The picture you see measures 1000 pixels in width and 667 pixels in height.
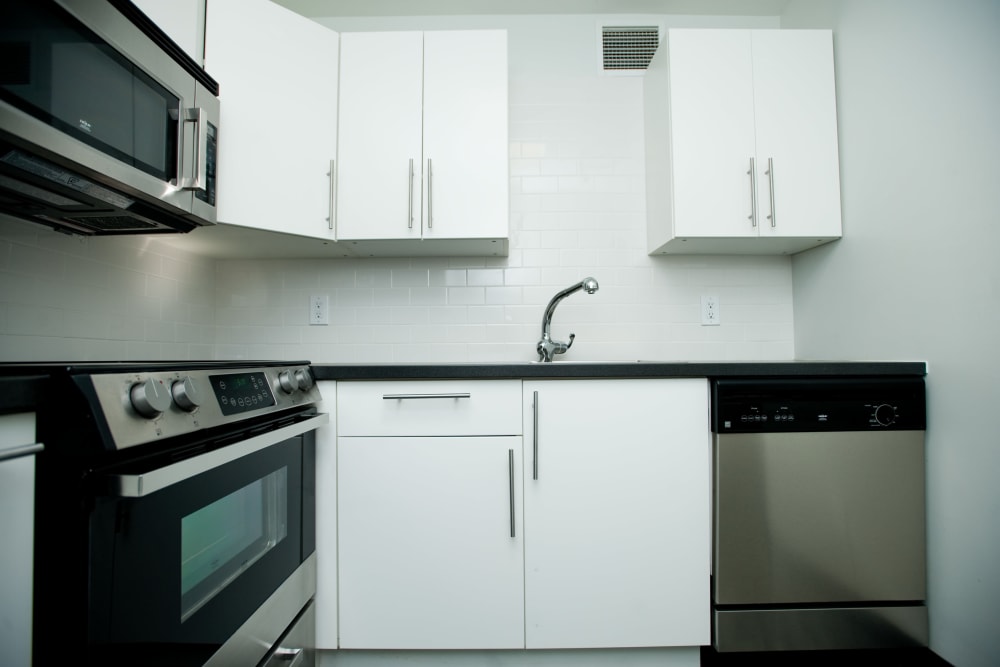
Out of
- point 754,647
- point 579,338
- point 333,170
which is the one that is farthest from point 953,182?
point 333,170

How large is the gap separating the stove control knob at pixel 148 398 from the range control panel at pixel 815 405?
129cm

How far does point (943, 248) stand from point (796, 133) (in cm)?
66

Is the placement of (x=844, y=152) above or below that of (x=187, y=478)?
above

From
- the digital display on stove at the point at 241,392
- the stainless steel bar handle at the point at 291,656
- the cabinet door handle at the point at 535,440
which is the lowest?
the stainless steel bar handle at the point at 291,656

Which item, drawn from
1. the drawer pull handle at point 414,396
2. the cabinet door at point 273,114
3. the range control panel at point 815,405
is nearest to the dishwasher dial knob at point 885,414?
the range control panel at point 815,405

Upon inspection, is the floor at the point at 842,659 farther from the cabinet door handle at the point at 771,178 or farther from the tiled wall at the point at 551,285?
the cabinet door handle at the point at 771,178

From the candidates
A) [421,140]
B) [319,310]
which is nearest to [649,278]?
[421,140]

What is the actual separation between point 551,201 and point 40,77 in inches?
62.2

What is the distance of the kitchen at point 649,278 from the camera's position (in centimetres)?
121

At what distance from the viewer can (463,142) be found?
1661 millimetres

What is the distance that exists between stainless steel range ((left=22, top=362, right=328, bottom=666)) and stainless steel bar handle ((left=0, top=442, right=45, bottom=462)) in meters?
0.06

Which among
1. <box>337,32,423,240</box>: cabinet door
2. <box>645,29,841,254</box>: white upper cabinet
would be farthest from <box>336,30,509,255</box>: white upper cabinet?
<box>645,29,841,254</box>: white upper cabinet

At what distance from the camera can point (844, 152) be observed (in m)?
1.68

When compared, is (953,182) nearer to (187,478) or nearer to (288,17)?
(187,478)
